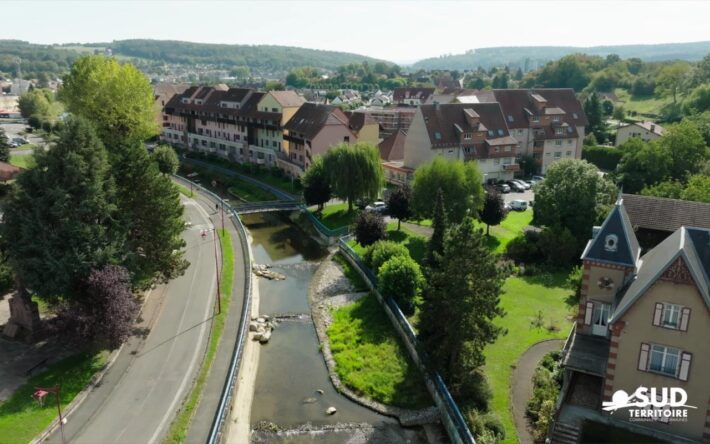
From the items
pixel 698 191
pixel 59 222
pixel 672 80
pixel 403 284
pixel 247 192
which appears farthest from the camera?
pixel 672 80

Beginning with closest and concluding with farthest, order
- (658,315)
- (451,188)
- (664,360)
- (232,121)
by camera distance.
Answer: (658,315), (664,360), (451,188), (232,121)

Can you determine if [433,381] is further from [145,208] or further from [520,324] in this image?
[145,208]

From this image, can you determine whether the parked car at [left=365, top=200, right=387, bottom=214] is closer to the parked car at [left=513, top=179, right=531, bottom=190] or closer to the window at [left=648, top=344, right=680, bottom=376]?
the parked car at [left=513, top=179, right=531, bottom=190]

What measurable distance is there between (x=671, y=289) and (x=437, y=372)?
1262 cm

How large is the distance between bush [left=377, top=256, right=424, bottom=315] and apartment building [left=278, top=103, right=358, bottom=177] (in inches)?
1398

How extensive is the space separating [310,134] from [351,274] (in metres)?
31.8

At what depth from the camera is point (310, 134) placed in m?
75.4

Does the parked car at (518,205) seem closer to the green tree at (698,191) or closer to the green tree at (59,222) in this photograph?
the green tree at (698,191)

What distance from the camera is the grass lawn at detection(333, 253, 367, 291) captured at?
46438mm

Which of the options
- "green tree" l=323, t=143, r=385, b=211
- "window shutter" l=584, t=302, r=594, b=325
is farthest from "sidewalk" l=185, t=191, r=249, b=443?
"window shutter" l=584, t=302, r=594, b=325

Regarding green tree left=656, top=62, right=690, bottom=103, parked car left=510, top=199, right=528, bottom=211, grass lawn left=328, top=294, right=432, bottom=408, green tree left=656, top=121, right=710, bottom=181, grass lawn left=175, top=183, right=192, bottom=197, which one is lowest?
grass lawn left=328, top=294, right=432, bottom=408

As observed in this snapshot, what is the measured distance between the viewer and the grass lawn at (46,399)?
24.9 meters

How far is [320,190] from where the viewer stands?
63219 millimetres

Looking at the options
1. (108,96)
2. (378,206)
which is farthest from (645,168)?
(108,96)
